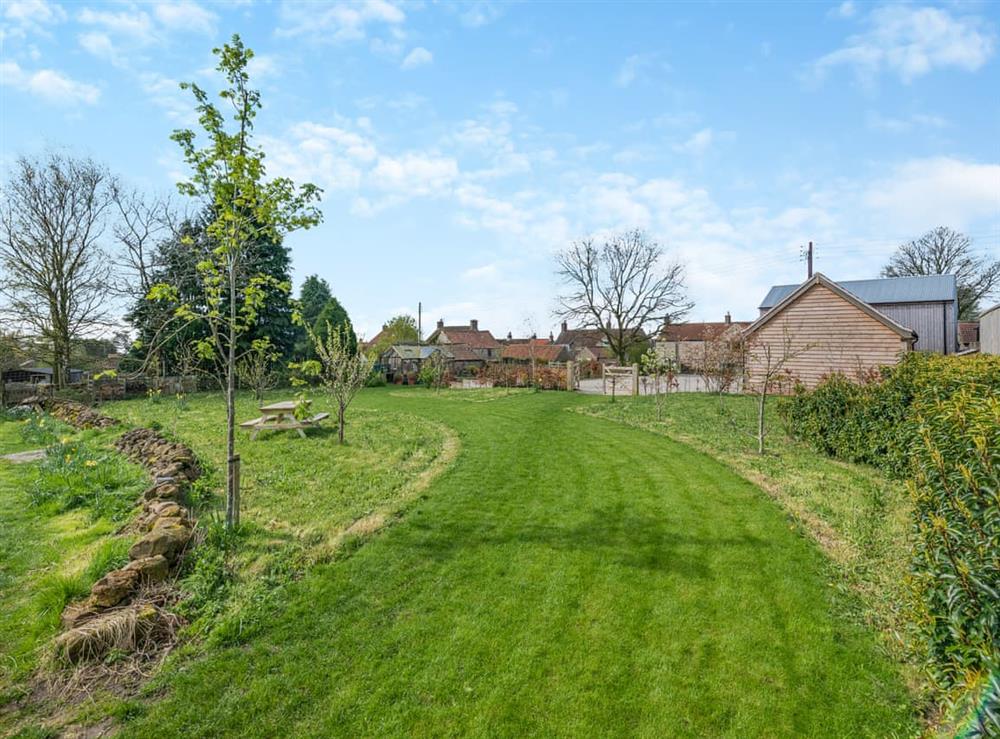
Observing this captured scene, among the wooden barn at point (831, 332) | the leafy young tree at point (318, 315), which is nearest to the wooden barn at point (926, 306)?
the wooden barn at point (831, 332)

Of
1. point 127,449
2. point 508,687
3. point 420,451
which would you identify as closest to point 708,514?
point 508,687

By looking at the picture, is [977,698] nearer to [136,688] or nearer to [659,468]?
[136,688]

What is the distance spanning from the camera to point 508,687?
3.04m

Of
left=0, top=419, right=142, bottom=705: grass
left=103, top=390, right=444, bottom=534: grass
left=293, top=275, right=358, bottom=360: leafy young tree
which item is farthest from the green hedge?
left=293, top=275, right=358, bottom=360: leafy young tree

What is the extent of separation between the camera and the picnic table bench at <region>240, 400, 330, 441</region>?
10648 millimetres

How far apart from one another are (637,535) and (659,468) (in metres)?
3.10

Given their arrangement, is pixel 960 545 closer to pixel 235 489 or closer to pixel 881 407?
pixel 235 489

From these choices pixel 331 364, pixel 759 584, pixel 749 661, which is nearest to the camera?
pixel 749 661

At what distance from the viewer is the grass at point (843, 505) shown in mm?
3915

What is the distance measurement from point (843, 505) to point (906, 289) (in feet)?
82.4

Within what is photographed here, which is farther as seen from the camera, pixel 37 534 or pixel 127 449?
pixel 127 449

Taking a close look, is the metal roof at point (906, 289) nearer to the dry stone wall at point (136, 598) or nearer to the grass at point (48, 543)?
the dry stone wall at point (136, 598)

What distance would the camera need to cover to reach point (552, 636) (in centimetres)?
355

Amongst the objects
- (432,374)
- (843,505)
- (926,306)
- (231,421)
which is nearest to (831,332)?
(926,306)
